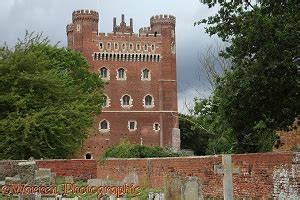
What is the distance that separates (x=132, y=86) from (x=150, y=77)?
7.52ft

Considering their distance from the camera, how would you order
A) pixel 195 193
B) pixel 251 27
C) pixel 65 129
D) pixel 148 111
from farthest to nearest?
pixel 148 111 → pixel 65 129 → pixel 251 27 → pixel 195 193

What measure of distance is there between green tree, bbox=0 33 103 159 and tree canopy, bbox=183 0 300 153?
13.1 m

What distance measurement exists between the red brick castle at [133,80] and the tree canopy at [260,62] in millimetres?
43048

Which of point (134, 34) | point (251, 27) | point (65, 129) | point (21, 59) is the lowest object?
point (65, 129)

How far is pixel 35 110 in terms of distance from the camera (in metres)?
29.8

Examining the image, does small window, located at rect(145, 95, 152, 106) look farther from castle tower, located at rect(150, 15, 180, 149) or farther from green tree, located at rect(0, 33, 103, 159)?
green tree, located at rect(0, 33, 103, 159)

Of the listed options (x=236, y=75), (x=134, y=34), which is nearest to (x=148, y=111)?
(x=134, y=34)

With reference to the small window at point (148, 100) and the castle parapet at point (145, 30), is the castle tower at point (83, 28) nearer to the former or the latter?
the castle parapet at point (145, 30)

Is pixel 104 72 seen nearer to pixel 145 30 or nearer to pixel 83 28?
pixel 83 28

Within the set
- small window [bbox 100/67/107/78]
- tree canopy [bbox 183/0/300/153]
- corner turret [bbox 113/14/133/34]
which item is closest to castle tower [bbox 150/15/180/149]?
corner turret [bbox 113/14/133/34]

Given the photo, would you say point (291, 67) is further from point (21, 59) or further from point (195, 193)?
point (21, 59)

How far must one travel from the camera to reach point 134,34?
6369 centimetres

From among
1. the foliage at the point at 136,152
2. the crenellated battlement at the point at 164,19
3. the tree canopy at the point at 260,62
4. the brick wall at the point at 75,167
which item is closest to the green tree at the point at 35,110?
the brick wall at the point at 75,167

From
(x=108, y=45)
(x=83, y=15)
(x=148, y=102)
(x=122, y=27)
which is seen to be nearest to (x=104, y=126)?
(x=148, y=102)
